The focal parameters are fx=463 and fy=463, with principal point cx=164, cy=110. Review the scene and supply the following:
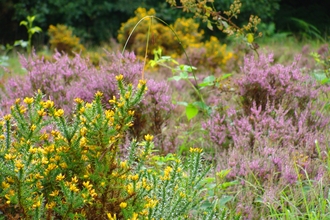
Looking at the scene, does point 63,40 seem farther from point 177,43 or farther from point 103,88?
point 103,88

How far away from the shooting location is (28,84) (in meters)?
3.93

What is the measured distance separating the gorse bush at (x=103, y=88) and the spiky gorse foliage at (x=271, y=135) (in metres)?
0.45

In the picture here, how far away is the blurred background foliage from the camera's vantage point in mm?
11102

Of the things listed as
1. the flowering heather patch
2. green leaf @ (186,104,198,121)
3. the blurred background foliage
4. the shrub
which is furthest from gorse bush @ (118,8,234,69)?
green leaf @ (186,104,198,121)

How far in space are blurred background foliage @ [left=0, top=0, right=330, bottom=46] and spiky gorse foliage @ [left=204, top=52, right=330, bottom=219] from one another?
7321 mm

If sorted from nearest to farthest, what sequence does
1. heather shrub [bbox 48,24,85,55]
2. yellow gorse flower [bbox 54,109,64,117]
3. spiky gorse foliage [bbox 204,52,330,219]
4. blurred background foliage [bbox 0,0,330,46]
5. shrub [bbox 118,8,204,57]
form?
yellow gorse flower [bbox 54,109,64,117], spiky gorse foliage [bbox 204,52,330,219], shrub [bbox 118,8,204,57], heather shrub [bbox 48,24,85,55], blurred background foliage [bbox 0,0,330,46]

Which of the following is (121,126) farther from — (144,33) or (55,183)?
(144,33)

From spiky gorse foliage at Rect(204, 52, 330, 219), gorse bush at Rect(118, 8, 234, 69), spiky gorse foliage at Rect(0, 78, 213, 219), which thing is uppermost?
spiky gorse foliage at Rect(0, 78, 213, 219)

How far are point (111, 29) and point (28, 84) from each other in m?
7.95

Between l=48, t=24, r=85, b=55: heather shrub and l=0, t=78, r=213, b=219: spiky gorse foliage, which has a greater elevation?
l=0, t=78, r=213, b=219: spiky gorse foliage

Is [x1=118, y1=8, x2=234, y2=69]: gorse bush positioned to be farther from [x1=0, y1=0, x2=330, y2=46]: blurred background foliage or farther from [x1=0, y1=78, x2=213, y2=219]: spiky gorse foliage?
[x1=0, y1=78, x2=213, y2=219]: spiky gorse foliage

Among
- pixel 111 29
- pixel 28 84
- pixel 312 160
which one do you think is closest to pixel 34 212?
pixel 312 160

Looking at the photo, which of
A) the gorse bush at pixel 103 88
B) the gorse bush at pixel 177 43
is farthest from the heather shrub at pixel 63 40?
the gorse bush at pixel 103 88

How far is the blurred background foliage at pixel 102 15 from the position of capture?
11102mm
